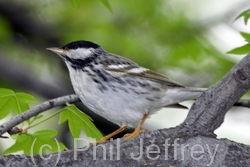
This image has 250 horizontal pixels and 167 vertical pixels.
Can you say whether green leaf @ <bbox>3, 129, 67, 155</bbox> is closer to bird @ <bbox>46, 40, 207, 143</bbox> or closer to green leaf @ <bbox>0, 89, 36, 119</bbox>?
green leaf @ <bbox>0, 89, 36, 119</bbox>

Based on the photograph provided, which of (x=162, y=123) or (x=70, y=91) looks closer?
(x=70, y=91)

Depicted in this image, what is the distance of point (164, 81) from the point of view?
4.63m

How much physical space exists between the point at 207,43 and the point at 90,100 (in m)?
2.48

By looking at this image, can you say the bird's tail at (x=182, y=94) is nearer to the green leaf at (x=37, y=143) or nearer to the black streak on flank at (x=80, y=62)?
the black streak on flank at (x=80, y=62)

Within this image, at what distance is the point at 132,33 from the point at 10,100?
9.46ft

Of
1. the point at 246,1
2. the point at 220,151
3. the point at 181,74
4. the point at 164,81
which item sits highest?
the point at 246,1

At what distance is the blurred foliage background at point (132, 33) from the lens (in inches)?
245

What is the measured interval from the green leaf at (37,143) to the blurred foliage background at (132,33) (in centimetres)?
196

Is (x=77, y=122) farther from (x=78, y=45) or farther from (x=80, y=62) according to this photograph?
(x=78, y=45)

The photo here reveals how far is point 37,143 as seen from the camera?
13.1ft

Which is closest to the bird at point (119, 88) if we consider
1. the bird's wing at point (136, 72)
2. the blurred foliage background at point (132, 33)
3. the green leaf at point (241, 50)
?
the bird's wing at point (136, 72)

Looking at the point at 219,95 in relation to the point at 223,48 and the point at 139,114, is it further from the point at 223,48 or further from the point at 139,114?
the point at 223,48

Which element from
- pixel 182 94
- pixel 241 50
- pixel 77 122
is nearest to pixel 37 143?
pixel 77 122

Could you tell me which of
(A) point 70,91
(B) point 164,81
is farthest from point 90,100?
(A) point 70,91
